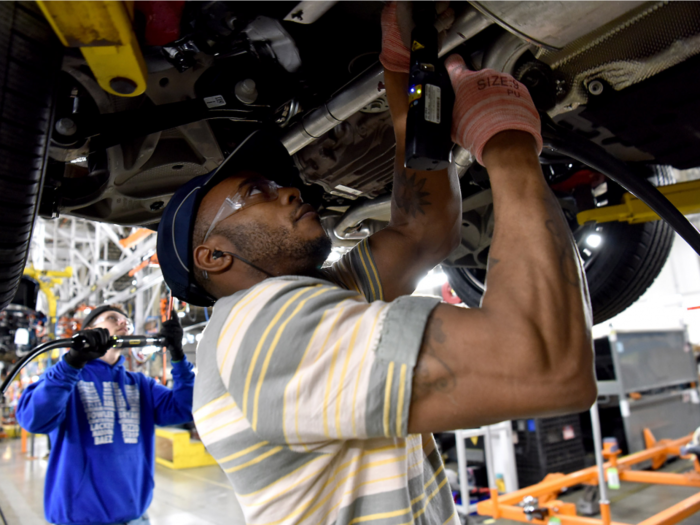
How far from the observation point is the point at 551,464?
5.08 metres

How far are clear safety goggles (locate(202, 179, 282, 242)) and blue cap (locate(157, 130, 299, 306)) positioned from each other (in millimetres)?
64

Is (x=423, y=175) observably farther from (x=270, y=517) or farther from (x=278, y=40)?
(x=270, y=517)

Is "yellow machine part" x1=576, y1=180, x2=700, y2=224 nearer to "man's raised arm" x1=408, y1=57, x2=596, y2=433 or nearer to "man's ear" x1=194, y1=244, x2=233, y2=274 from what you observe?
"man's raised arm" x1=408, y1=57, x2=596, y2=433

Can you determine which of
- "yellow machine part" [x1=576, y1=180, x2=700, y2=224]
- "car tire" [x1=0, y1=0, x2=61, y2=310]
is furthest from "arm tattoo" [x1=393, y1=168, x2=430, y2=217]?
"yellow machine part" [x1=576, y1=180, x2=700, y2=224]

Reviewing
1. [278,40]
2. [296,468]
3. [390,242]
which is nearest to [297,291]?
[296,468]

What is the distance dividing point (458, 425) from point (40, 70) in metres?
0.95

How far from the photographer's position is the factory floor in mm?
4426

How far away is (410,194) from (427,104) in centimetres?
44

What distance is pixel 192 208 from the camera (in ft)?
3.68

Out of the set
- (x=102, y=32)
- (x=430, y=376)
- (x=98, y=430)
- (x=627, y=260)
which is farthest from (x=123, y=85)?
(x=98, y=430)

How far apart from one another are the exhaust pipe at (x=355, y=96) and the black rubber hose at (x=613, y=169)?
297 millimetres

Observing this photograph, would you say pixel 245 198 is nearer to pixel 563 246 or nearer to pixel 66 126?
pixel 66 126

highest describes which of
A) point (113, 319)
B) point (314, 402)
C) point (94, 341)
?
point (113, 319)

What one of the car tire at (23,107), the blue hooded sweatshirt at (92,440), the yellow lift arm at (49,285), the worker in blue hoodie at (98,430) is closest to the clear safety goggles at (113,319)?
the worker in blue hoodie at (98,430)
